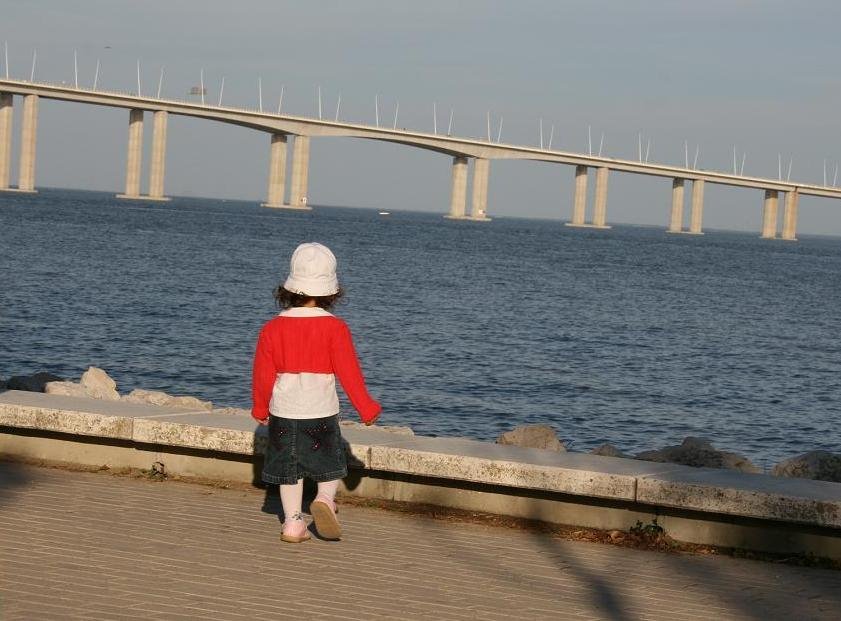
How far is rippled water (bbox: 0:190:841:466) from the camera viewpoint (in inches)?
825

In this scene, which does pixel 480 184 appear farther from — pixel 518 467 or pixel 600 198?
pixel 518 467

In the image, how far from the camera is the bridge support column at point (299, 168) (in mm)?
114188

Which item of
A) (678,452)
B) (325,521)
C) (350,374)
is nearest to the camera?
(325,521)

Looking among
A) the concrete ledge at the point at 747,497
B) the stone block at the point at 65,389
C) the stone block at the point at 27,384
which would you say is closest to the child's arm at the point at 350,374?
the concrete ledge at the point at 747,497

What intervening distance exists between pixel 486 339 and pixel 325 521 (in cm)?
2571

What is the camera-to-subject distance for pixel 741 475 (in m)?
6.47

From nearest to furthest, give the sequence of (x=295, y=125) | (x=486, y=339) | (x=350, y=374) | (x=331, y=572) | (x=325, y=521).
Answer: (x=331, y=572) < (x=325, y=521) < (x=350, y=374) < (x=486, y=339) < (x=295, y=125)

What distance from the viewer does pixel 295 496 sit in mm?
5895

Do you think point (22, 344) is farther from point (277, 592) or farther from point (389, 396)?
point (277, 592)

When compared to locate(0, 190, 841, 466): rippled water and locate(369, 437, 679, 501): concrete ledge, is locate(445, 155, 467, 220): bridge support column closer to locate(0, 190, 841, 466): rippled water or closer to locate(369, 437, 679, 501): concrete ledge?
locate(0, 190, 841, 466): rippled water

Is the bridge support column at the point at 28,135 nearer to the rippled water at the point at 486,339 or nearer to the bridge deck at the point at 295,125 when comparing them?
the bridge deck at the point at 295,125

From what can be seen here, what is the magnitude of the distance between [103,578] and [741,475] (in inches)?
123

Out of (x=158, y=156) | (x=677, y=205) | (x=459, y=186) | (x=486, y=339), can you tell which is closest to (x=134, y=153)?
(x=158, y=156)

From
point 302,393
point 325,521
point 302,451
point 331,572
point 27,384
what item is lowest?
point 27,384
